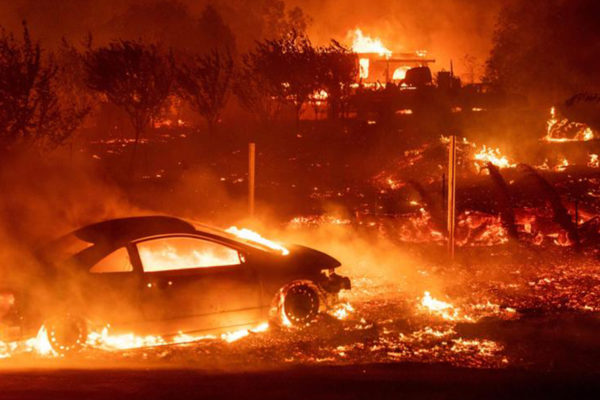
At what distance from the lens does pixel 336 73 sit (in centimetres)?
3172

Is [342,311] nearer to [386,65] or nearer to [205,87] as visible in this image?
[205,87]

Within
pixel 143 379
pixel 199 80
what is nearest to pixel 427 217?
pixel 143 379

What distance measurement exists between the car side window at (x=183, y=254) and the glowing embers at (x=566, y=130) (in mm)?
21351

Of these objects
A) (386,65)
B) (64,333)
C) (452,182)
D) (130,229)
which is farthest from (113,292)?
(386,65)

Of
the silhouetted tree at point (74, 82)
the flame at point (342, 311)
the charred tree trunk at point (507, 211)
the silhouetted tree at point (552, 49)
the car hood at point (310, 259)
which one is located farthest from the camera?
the silhouetted tree at point (74, 82)

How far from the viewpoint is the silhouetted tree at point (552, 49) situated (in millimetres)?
26500

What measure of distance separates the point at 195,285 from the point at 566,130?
74.1 ft

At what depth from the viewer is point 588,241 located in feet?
43.4

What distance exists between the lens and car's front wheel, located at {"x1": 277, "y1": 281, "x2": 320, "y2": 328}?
748 centimetres

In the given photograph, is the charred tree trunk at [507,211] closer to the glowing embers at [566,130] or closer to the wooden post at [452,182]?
the wooden post at [452,182]

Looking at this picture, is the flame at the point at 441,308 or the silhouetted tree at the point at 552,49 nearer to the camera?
the flame at the point at 441,308

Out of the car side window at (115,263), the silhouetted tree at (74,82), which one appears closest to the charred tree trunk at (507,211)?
the car side window at (115,263)

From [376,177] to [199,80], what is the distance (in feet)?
38.1

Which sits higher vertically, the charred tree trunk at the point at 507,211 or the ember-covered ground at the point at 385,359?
the charred tree trunk at the point at 507,211
